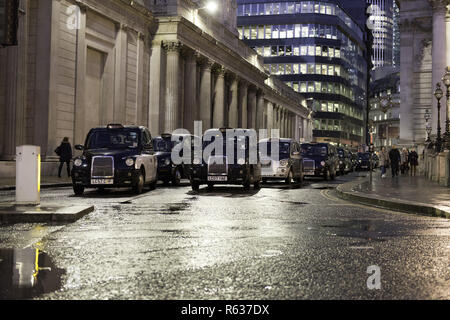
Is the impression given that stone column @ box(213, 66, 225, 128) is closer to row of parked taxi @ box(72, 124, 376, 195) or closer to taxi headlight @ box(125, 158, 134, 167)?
row of parked taxi @ box(72, 124, 376, 195)

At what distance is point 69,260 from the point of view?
232 inches

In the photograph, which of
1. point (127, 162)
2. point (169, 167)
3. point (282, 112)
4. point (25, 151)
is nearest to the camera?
point (25, 151)

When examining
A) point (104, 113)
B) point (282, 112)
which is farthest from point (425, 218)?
point (282, 112)

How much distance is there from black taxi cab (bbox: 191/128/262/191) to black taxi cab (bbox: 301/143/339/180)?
451 inches

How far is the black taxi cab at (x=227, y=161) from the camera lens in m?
18.8

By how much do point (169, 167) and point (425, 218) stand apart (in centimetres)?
1360

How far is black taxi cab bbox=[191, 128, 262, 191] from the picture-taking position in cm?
1883

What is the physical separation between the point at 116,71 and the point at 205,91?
47.9ft

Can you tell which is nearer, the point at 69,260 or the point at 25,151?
the point at 69,260

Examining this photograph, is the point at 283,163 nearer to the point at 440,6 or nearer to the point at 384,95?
the point at 440,6

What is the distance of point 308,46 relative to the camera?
326 feet

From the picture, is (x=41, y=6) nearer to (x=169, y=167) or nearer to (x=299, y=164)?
(x=169, y=167)

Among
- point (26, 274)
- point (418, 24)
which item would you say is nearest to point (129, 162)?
point (26, 274)
